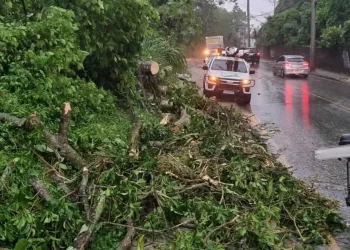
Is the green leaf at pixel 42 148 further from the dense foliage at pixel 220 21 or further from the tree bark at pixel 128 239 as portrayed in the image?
the dense foliage at pixel 220 21

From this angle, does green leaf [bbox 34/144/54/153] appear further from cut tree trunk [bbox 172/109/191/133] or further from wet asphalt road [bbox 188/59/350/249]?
wet asphalt road [bbox 188/59/350/249]

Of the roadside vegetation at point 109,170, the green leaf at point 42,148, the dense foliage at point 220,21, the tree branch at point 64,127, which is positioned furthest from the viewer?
the dense foliage at point 220,21

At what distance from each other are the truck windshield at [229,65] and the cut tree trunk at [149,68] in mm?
7866

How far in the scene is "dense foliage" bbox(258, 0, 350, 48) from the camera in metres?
38.0

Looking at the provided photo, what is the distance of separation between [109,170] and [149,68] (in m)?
7.11

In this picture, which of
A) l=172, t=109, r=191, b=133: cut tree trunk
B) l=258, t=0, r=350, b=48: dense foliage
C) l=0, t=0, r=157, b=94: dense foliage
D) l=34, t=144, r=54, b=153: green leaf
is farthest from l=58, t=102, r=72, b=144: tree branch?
l=258, t=0, r=350, b=48: dense foliage

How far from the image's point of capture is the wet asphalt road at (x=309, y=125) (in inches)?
346

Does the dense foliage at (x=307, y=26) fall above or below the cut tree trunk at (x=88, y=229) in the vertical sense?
above

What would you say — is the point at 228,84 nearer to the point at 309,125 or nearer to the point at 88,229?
the point at 309,125

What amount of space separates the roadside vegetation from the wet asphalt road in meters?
1.06

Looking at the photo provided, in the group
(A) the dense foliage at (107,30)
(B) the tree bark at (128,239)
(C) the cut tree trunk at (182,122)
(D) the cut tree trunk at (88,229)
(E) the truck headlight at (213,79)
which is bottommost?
(E) the truck headlight at (213,79)

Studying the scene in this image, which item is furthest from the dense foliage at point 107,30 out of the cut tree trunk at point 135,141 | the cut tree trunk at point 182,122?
the cut tree trunk at point 135,141

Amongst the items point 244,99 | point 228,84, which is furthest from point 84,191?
point 244,99

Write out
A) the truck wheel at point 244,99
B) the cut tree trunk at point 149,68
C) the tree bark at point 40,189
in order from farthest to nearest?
the truck wheel at point 244,99 → the cut tree trunk at point 149,68 → the tree bark at point 40,189
